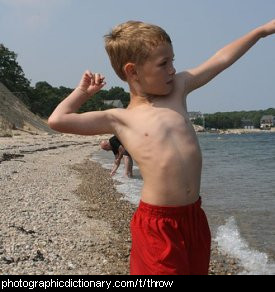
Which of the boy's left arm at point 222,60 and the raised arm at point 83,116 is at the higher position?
the boy's left arm at point 222,60

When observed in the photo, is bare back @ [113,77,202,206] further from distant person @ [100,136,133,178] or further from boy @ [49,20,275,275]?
distant person @ [100,136,133,178]

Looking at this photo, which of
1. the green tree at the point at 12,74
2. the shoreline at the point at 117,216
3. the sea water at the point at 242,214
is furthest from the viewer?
the green tree at the point at 12,74

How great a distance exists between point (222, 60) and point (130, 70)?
635 millimetres

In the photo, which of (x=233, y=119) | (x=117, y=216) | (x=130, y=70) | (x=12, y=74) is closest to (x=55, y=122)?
(x=130, y=70)

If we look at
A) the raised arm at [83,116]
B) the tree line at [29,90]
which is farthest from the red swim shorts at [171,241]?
the tree line at [29,90]

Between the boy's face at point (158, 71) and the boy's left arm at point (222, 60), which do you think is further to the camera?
the boy's left arm at point (222, 60)

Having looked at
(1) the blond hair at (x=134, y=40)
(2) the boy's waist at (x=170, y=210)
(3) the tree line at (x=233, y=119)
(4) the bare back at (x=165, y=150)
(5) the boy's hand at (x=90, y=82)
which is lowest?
(3) the tree line at (x=233, y=119)

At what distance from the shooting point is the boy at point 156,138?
2760 millimetres

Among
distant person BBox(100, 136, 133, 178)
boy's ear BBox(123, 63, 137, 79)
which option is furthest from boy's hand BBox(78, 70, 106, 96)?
distant person BBox(100, 136, 133, 178)

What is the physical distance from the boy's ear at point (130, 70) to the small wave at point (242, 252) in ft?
12.2

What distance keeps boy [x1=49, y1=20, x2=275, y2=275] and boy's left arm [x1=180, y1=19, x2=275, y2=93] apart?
0.05m

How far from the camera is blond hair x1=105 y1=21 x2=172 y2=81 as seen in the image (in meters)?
2.80

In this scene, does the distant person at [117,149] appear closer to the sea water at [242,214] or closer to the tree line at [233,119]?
the sea water at [242,214]
